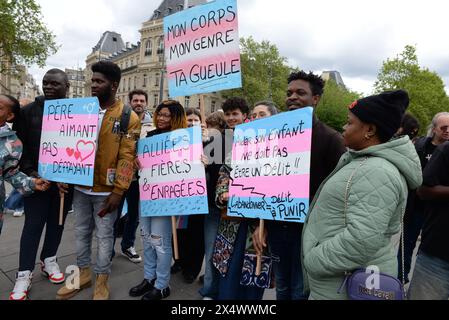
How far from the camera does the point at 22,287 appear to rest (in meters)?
2.86

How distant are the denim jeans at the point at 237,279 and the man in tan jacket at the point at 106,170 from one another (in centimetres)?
111

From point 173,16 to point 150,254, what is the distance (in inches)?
93.6

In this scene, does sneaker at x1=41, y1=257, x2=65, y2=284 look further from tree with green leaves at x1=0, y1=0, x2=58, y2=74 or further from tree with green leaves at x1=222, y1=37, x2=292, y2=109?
tree with green leaves at x1=222, y1=37, x2=292, y2=109

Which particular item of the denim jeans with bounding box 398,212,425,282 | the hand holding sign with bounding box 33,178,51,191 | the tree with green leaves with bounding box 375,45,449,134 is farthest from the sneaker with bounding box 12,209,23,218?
the tree with green leaves with bounding box 375,45,449,134

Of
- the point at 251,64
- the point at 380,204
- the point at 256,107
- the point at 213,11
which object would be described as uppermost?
the point at 251,64

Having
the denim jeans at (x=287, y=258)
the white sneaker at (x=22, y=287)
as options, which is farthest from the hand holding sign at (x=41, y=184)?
the denim jeans at (x=287, y=258)

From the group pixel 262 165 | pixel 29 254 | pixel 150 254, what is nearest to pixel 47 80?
pixel 29 254

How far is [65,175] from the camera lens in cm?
277

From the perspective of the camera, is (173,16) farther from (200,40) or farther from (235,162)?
(235,162)

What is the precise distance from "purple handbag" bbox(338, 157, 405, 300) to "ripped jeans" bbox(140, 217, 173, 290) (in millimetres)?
1796

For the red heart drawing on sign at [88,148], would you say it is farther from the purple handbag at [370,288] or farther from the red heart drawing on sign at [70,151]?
the purple handbag at [370,288]

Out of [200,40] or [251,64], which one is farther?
[251,64]

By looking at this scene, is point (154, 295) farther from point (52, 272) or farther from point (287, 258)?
point (287, 258)

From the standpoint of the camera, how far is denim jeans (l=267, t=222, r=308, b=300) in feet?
7.18
